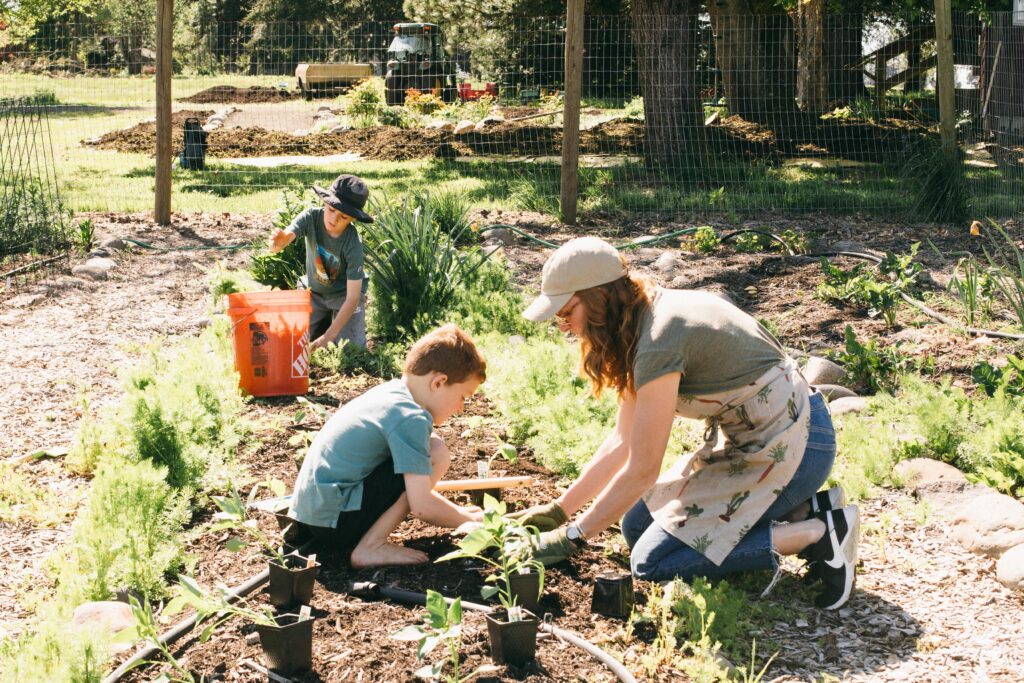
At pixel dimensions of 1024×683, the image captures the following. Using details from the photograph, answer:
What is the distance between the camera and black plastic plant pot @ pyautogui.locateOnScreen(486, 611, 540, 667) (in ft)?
9.07

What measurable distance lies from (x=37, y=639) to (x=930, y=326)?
5.05m

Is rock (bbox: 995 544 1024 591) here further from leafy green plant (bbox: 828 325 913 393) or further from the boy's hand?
the boy's hand

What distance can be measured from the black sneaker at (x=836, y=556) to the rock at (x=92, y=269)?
19.5 feet

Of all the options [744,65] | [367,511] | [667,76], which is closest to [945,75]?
[667,76]

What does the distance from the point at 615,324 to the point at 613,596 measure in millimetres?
833

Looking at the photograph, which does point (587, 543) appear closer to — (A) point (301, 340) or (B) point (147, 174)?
(A) point (301, 340)

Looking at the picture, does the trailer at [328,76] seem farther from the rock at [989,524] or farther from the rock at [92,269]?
the rock at [989,524]

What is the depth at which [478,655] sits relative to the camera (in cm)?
287

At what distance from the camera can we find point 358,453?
11.3ft

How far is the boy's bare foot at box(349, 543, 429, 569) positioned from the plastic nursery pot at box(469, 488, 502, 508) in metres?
0.61

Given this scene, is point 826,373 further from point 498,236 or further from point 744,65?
point 744,65

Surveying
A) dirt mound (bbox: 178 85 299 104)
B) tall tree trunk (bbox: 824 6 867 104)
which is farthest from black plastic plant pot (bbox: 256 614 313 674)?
dirt mound (bbox: 178 85 299 104)

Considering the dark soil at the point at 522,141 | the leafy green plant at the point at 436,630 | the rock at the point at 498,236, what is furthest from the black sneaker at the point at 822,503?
the dark soil at the point at 522,141

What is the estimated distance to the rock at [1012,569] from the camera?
342cm
